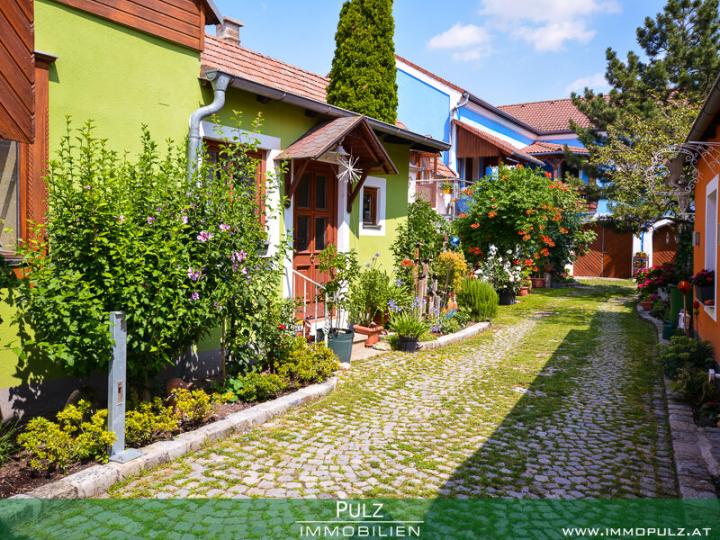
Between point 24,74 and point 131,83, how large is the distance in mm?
2288

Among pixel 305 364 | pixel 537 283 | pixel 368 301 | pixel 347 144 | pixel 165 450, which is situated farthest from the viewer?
pixel 537 283

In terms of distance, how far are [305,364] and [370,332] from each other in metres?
3.07

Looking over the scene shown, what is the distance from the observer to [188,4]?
6875 mm

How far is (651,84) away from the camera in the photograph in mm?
21156

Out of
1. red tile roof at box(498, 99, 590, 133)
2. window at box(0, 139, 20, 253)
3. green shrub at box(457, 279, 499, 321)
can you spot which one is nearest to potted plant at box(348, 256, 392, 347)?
green shrub at box(457, 279, 499, 321)

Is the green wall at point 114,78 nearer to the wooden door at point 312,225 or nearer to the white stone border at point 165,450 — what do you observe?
the wooden door at point 312,225

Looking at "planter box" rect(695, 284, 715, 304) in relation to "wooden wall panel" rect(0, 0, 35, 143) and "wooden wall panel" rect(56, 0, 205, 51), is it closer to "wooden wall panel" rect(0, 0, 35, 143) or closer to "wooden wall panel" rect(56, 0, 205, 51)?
"wooden wall panel" rect(56, 0, 205, 51)

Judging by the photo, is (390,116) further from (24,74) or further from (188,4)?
(24,74)

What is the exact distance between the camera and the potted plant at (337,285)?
8.53 m

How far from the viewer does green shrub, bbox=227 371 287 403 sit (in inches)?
247

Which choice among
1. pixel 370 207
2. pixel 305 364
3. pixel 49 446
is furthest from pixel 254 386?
pixel 370 207

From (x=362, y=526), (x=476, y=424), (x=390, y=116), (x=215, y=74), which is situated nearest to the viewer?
(x=362, y=526)

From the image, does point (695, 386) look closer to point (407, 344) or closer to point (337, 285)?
point (407, 344)

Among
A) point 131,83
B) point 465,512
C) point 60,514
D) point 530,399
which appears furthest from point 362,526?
point 131,83
